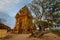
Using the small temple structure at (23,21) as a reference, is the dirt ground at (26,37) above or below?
below

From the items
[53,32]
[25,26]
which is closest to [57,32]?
[53,32]

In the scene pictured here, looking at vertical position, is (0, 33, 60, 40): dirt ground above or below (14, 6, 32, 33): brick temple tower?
below

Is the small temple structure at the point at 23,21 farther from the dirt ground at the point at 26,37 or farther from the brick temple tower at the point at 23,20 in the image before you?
the dirt ground at the point at 26,37

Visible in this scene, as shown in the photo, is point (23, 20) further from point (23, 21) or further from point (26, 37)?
point (26, 37)

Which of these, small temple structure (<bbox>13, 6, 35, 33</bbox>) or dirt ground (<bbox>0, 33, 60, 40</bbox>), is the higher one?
small temple structure (<bbox>13, 6, 35, 33</bbox>)

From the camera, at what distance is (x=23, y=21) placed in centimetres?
413

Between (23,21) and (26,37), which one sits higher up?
(23,21)

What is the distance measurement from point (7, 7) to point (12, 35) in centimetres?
67

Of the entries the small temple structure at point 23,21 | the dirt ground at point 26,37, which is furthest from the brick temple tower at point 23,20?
the dirt ground at point 26,37

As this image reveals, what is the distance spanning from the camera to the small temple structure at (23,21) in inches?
161

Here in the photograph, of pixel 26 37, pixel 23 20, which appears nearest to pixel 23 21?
pixel 23 20

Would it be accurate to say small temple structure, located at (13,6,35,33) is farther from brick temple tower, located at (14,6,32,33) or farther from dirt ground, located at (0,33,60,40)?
dirt ground, located at (0,33,60,40)

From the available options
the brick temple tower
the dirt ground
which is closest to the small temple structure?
the brick temple tower

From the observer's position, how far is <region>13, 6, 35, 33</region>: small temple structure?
161 inches
